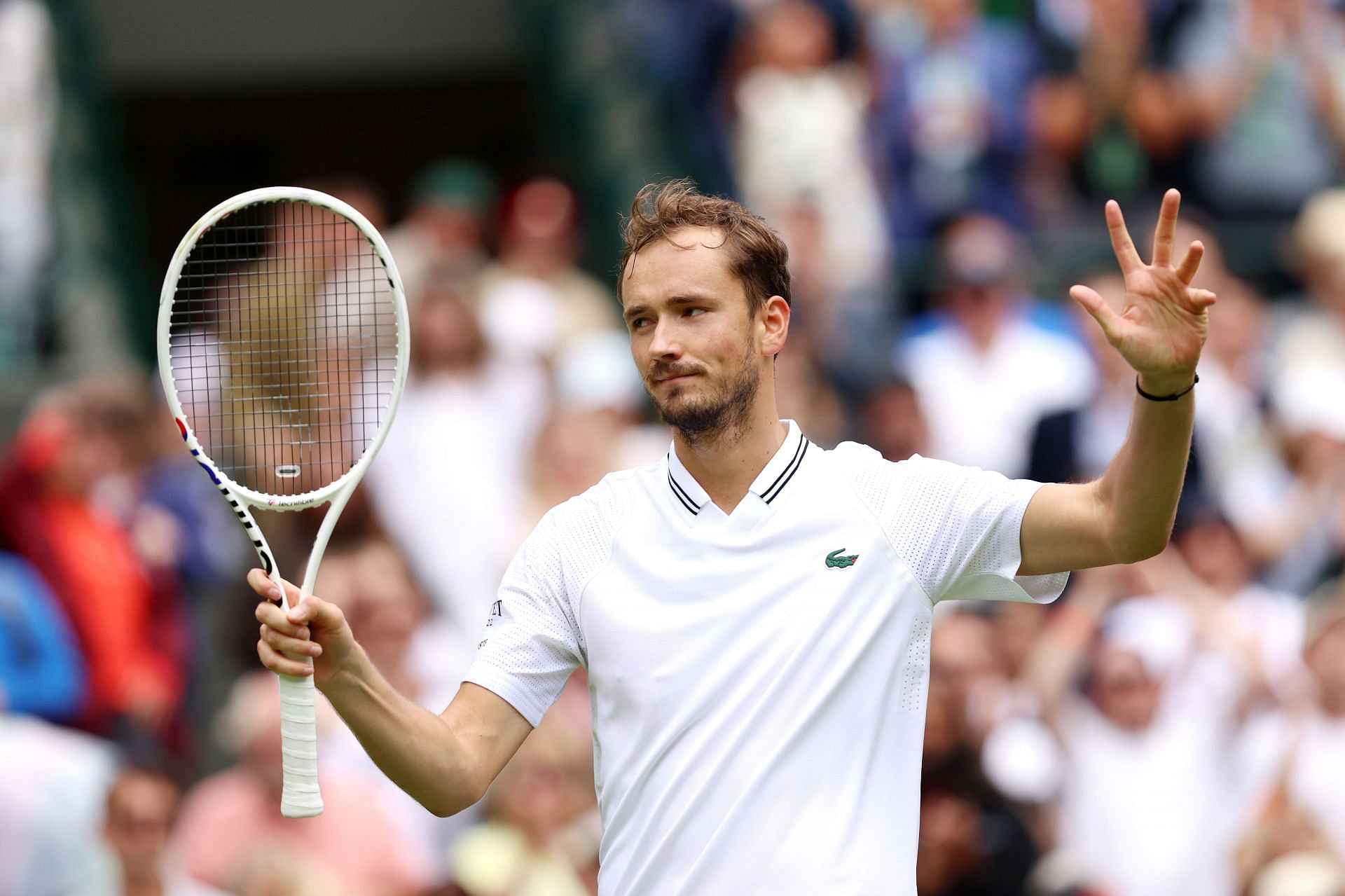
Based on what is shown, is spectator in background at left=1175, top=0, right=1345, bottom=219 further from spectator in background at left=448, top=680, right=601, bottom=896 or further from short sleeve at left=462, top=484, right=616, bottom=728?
short sleeve at left=462, top=484, right=616, bottom=728

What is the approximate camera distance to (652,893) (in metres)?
3.25

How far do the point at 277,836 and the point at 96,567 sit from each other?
1.27m

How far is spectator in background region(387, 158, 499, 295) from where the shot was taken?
8.14 metres

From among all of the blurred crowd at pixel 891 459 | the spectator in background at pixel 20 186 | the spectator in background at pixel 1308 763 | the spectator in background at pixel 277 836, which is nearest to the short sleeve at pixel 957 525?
the blurred crowd at pixel 891 459

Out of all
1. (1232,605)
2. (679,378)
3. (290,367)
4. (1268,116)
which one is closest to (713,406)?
(679,378)

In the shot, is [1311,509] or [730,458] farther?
[1311,509]

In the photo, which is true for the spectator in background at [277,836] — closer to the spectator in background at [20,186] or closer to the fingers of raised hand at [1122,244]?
the spectator in background at [20,186]

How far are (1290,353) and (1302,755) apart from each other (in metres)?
2.26

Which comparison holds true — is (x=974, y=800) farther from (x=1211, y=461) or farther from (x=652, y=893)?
(x=652, y=893)

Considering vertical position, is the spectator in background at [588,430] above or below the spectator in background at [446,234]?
below

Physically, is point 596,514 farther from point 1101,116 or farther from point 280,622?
point 1101,116

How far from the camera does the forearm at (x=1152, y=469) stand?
10.1 ft

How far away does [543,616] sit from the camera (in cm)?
348

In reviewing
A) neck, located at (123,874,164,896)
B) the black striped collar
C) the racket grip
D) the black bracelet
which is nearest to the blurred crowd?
neck, located at (123,874,164,896)
